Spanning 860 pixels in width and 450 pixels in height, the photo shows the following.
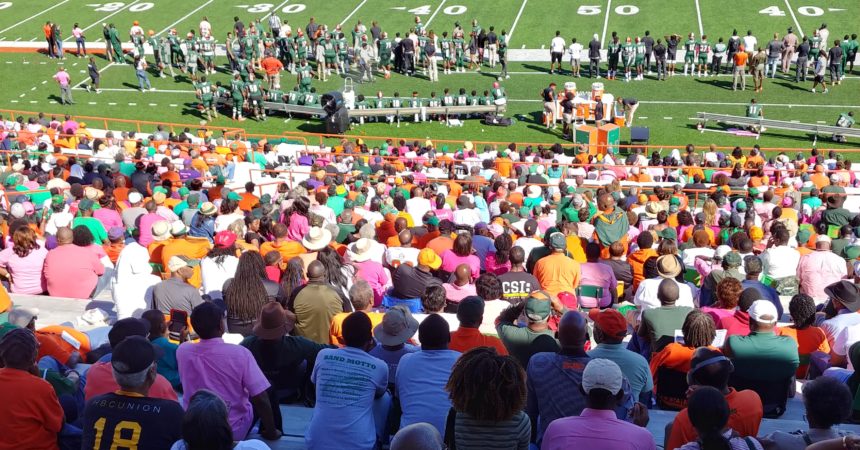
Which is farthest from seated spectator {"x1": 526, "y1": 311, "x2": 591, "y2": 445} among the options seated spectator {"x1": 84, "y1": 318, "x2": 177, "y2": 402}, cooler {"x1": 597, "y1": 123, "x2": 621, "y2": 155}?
cooler {"x1": 597, "y1": 123, "x2": 621, "y2": 155}

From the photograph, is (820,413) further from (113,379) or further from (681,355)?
(113,379)

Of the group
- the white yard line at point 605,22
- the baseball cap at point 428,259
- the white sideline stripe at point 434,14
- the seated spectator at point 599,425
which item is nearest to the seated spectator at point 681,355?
the seated spectator at point 599,425

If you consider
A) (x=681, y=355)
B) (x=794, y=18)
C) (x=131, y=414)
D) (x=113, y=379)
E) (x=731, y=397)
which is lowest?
(x=794, y=18)

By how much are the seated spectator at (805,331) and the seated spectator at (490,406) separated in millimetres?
3542

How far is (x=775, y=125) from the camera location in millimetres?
22516

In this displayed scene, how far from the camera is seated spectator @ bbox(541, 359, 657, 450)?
4.61m

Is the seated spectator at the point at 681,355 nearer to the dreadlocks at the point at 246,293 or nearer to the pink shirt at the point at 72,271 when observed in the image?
the dreadlocks at the point at 246,293

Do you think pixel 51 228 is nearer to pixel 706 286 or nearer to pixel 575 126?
pixel 706 286

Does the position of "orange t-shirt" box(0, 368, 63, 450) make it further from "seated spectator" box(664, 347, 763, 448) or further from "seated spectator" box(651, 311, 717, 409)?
"seated spectator" box(651, 311, 717, 409)

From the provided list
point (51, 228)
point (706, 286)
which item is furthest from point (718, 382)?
point (51, 228)

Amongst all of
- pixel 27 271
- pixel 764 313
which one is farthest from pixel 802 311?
pixel 27 271

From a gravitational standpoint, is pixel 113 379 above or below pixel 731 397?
above

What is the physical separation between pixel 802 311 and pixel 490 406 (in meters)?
3.81

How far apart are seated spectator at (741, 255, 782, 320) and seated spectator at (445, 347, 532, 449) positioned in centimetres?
414
